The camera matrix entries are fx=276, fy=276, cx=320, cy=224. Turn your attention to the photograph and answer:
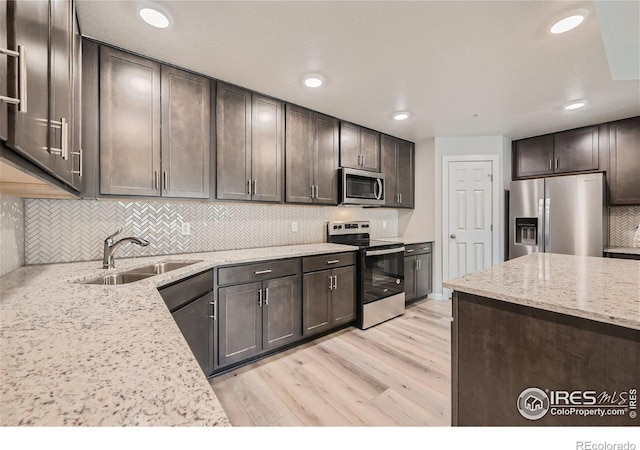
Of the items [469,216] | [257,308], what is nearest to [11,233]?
[257,308]

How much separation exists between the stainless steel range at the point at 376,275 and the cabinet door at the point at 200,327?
5.13 feet

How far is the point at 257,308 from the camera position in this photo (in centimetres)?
226

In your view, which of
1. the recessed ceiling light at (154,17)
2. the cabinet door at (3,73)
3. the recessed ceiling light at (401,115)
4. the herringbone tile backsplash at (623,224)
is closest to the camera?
the cabinet door at (3,73)

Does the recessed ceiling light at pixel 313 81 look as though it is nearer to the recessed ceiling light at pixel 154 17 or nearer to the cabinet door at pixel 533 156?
the recessed ceiling light at pixel 154 17

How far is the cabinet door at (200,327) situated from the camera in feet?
5.57

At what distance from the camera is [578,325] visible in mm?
964

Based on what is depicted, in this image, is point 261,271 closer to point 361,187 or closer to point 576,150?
point 361,187

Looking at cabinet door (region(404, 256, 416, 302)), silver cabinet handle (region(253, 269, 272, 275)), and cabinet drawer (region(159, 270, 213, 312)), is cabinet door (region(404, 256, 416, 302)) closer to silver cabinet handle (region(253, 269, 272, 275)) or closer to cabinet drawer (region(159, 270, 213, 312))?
silver cabinet handle (region(253, 269, 272, 275))

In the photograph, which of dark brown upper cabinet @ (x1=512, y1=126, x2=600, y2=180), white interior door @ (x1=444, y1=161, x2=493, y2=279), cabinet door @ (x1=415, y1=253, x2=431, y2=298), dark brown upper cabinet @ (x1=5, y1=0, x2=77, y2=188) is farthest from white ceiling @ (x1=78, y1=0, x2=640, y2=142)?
cabinet door @ (x1=415, y1=253, x2=431, y2=298)

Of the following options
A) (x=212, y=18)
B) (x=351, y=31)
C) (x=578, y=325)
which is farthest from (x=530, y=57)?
(x=212, y=18)

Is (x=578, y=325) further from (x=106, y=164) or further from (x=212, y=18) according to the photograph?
(x=106, y=164)

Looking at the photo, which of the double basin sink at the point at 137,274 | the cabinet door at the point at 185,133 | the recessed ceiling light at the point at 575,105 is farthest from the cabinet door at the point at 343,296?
the recessed ceiling light at the point at 575,105

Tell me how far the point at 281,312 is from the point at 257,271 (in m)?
0.45

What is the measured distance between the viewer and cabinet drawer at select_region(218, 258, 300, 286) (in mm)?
2084
